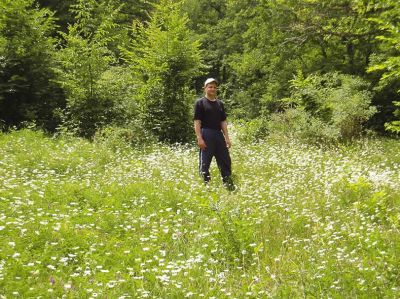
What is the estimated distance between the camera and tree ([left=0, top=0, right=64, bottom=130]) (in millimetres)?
15234

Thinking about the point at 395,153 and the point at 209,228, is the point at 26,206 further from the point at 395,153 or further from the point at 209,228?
the point at 395,153

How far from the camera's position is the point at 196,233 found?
18.4 ft

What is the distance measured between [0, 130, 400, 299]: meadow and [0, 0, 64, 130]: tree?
22.3 ft

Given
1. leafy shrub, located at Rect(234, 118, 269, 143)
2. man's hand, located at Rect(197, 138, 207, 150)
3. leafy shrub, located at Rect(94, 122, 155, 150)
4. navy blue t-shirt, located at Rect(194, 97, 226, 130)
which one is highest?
navy blue t-shirt, located at Rect(194, 97, 226, 130)

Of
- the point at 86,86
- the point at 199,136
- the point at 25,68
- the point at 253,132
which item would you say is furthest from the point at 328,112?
the point at 25,68

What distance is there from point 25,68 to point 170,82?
18.8 ft

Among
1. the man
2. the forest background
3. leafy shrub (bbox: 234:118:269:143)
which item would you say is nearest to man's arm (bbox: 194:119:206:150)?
the man

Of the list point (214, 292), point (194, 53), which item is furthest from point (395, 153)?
point (214, 292)

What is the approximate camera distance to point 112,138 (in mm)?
12898

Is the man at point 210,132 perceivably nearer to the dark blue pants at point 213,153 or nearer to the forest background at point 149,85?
the dark blue pants at point 213,153

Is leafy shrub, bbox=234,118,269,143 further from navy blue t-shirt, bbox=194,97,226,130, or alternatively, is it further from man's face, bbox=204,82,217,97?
man's face, bbox=204,82,217,97

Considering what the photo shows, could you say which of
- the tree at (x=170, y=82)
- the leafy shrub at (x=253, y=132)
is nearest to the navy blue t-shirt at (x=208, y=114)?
the leafy shrub at (x=253, y=132)

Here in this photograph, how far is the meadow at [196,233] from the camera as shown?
158 inches

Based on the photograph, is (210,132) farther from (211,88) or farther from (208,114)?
(211,88)
